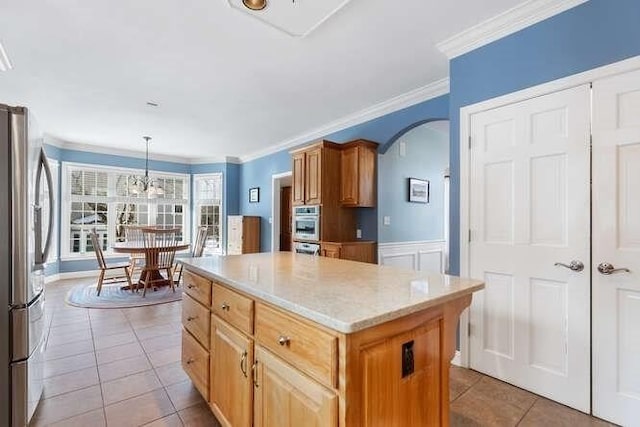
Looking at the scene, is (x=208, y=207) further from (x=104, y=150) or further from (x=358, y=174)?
(x=358, y=174)

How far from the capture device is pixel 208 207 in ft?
24.8

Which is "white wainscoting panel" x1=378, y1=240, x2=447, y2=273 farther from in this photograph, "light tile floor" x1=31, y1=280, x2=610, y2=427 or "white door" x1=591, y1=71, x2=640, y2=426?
"white door" x1=591, y1=71, x2=640, y2=426

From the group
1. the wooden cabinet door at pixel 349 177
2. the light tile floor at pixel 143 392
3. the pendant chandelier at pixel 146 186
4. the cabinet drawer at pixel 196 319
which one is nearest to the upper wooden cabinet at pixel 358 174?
the wooden cabinet door at pixel 349 177

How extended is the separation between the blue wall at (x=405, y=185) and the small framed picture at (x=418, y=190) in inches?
2.6

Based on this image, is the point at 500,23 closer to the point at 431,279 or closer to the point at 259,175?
the point at 431,279

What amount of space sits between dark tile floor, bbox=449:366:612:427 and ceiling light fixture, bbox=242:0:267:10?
2816mm

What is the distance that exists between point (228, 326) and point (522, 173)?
2.16 metres

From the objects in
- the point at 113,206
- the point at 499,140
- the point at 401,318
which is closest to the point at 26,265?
the point at 401,318

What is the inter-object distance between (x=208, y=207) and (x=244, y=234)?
171cm

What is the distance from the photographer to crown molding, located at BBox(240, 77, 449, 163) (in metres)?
3.36

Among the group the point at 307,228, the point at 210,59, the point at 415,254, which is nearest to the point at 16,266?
the point at 210,59

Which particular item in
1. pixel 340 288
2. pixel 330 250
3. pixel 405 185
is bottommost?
pixel 330 250

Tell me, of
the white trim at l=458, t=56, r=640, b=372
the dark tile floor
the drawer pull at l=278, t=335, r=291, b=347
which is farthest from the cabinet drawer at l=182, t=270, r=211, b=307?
the white trim at l=458, t=56, r=640, b=372

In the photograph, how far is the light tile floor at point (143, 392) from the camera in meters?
1.88
